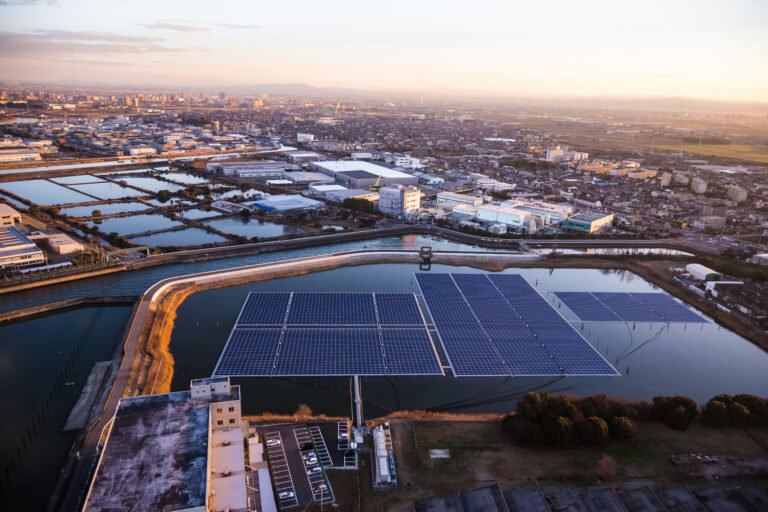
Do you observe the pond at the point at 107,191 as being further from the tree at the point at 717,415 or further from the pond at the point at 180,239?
the tree at the point at 717,415

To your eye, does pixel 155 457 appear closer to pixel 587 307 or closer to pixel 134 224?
pixel 587 307

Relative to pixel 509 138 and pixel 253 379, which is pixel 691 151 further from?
pixel 253 379

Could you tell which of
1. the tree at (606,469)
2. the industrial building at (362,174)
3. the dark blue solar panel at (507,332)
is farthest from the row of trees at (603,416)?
the industrial building at (362,174)

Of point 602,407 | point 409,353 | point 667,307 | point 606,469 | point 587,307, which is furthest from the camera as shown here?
point 667,307

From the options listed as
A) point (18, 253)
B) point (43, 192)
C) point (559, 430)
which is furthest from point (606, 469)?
point (43, 192)

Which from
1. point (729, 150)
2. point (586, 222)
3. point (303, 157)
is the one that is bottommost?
point (586, 222)

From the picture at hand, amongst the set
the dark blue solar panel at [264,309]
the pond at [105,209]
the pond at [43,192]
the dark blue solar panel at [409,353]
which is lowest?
the dark blue solar panel at [409,353]

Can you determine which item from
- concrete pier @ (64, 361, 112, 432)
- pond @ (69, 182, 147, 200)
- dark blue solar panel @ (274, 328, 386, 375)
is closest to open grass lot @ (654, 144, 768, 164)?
dark blue solar panel @ (274, 328, 386, 375)

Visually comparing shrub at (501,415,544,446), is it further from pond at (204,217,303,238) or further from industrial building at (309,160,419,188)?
industrial building at (309,160,419,188)

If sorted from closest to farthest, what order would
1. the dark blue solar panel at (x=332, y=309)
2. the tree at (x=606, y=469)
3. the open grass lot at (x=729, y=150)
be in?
the tree at (x=606, y=469), the dark blue solar panel at (x=332, y=309), the open grass lot at (x=729, y=150)
